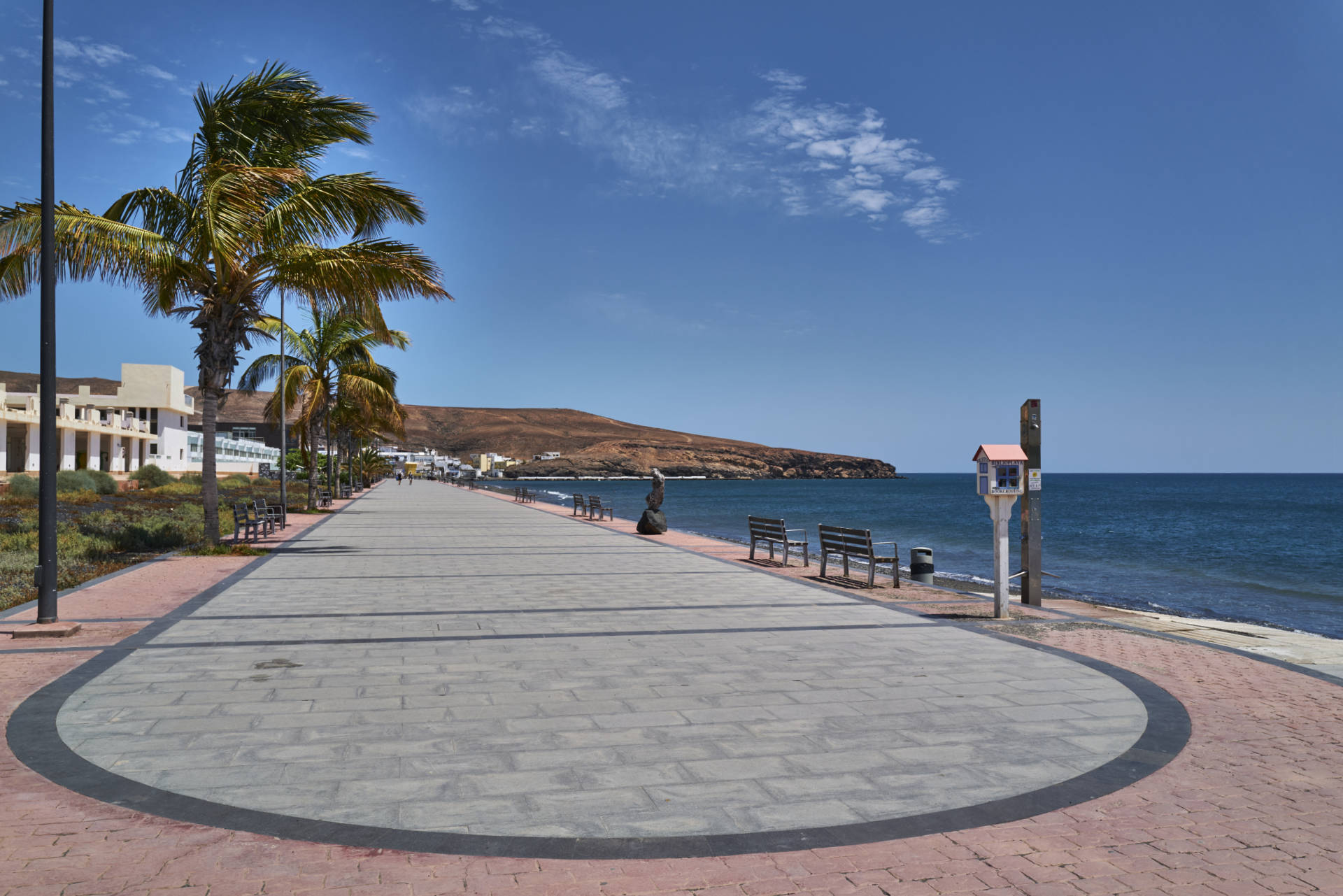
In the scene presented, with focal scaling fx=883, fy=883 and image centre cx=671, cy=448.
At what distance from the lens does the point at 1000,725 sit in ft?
17.1

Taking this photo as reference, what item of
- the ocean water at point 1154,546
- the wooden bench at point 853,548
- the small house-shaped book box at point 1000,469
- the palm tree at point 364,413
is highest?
the palm tree at point 364,413

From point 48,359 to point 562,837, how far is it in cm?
767

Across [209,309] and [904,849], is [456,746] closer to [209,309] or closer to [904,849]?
[904,849]

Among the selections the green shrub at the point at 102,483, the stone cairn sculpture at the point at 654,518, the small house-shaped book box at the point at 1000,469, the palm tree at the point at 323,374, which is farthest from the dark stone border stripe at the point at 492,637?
the green shrub at the point at 102,483

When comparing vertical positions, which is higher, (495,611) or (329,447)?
(329,447)

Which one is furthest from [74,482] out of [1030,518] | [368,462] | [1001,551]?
[368,462]

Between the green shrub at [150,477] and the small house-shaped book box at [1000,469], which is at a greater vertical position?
the small house-shaped book box at [1000,469]

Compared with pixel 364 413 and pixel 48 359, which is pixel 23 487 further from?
pixel 48 359

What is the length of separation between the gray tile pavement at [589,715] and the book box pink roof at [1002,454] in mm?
1893

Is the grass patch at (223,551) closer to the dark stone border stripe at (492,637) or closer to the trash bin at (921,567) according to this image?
the dark stone border stripe at (492,637)

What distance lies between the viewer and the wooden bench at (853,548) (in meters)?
12.0

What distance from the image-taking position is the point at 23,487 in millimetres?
35438

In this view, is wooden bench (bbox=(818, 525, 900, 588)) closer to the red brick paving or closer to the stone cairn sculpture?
the red brick paving

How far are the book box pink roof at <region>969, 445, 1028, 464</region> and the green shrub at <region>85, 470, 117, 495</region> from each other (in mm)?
40963
